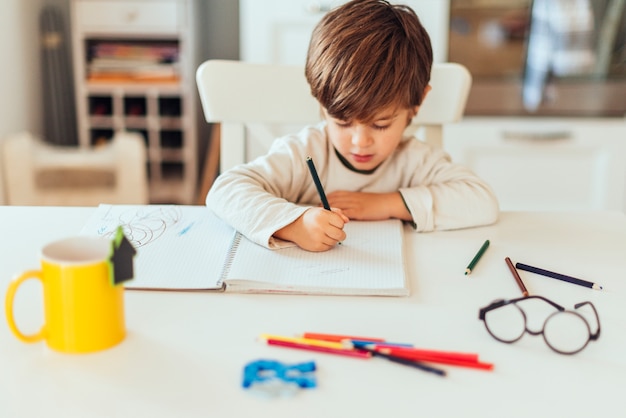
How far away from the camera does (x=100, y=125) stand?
2.62 meters

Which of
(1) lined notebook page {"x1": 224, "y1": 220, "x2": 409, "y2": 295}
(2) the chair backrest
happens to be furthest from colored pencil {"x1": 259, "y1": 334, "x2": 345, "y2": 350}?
(2) the chair backrest

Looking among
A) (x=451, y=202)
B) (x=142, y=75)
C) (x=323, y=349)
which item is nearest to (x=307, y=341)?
(x=323, y=349)

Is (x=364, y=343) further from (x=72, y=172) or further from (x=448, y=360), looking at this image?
(x=72, y=172)

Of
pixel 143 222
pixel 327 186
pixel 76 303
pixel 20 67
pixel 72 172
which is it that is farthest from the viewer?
pixel 72 172

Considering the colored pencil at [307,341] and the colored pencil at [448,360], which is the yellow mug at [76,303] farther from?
the colored pencil at [448,360]

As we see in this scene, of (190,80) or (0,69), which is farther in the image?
(190,80)

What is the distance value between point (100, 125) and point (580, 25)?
166 centimetres

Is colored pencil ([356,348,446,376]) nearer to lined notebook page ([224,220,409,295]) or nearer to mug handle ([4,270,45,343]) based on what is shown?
lined notebook page ([224,220,409,295])

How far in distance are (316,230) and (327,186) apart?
1.05 feet

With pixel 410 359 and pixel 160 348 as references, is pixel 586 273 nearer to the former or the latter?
pixel 410 359

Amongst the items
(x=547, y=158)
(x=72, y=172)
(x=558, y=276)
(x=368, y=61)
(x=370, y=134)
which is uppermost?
(x=368, y=61)

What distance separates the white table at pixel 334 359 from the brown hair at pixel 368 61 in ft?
0.97

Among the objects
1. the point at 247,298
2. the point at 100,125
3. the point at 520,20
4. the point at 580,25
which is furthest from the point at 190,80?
the point at 247,298

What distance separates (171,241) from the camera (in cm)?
93
